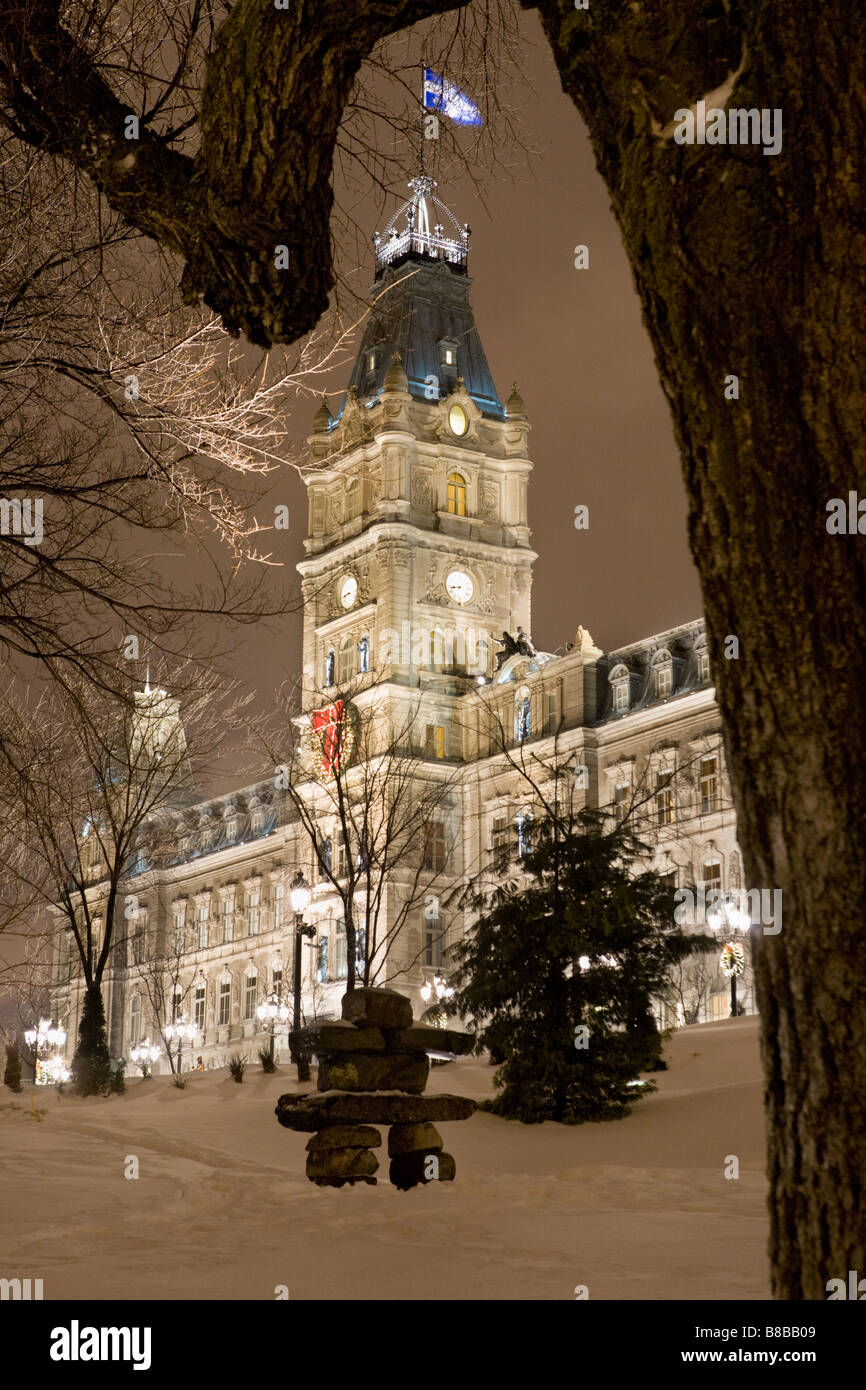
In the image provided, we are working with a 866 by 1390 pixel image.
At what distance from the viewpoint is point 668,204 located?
433 cm

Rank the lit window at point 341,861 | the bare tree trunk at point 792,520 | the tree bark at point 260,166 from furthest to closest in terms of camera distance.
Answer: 1. the lit window at point 341,861
2. the tree bark at point 260,166
3. the bare tree trunk at point 792,520

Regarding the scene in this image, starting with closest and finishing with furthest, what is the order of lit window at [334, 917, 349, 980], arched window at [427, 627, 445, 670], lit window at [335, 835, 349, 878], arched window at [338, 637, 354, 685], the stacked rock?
the stacked rock < lit window at [335, 835, 349, 878] < lit window at [334, 917, 349, 980] < arched window at [427, 627, 445, 670] < arched window at [338, 637, 354, 685]

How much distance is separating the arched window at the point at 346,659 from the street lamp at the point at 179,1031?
55.3ft

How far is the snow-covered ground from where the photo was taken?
26.0 ft

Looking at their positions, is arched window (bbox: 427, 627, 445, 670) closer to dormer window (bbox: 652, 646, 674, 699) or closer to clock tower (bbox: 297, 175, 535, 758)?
clock tower (bbox: 297, 175, 535, 758)

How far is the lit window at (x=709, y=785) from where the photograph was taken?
5238 cm

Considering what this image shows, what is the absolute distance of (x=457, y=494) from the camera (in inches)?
2753

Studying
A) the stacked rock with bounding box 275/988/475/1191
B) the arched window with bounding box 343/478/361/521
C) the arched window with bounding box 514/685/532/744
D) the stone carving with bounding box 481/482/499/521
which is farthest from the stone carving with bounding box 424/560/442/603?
the stacked rock with bounding box 275/988/475/1191

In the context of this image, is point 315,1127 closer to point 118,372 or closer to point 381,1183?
point 381,1183

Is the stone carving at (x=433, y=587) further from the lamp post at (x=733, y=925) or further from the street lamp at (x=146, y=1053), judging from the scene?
the street lamp at (x=146, y=1053)

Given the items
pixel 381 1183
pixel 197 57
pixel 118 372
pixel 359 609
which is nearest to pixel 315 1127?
pixel 381 1183

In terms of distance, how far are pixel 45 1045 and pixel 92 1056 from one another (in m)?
49.5

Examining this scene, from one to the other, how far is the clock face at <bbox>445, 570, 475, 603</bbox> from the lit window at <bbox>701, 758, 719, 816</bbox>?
1849 cm

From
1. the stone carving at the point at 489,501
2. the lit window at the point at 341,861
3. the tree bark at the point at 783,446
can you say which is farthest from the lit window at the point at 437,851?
the tree bark at the point at 783,446
